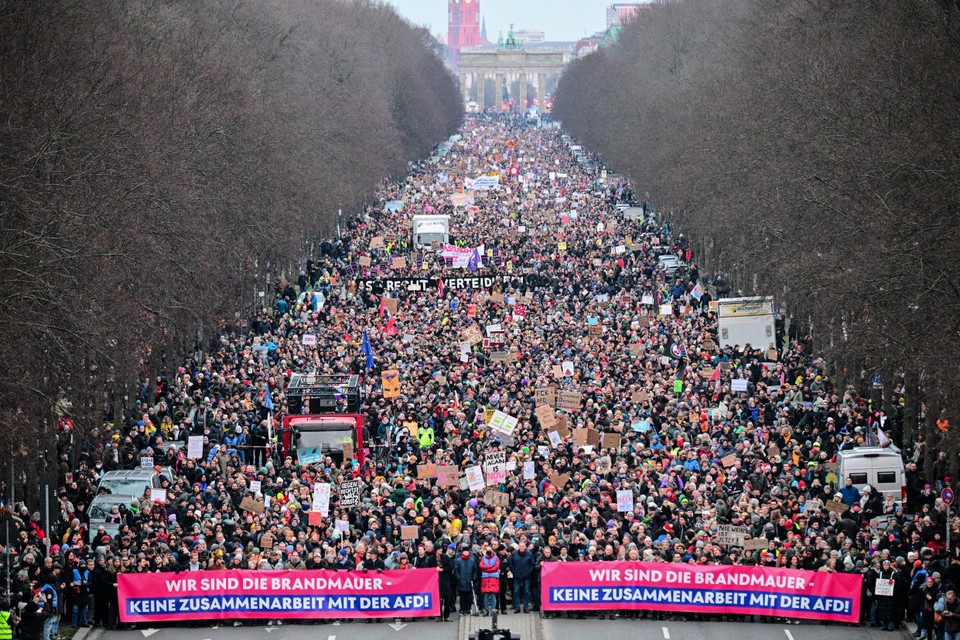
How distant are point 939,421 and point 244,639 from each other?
14.2 meters

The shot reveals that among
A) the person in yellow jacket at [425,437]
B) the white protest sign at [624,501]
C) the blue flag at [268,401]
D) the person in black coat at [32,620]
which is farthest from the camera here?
the blue flag at [268,401]

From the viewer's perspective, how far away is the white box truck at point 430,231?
7038 cm

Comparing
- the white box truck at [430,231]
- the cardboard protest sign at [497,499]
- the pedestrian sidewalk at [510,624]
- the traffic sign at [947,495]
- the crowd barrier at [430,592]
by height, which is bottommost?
the pedestrian sidewalk at [510,624]

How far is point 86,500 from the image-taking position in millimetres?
31641

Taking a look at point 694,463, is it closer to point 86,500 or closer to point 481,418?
point 481,418

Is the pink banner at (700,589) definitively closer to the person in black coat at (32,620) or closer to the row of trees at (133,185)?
the person in black coat at (32,620)

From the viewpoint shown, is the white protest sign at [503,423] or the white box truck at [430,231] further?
the white box truck at [430,231]

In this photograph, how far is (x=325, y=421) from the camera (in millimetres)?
34188

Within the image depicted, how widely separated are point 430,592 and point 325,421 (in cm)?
847

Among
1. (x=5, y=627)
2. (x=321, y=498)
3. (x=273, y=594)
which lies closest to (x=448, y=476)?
(x=321, y=498)

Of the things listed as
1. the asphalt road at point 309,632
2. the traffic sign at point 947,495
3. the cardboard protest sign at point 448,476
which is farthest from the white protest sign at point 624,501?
the traffic sign at point 947,495

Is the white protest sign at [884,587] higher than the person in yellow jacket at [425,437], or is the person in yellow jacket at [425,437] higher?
the person in yellow jacket at [425,437]

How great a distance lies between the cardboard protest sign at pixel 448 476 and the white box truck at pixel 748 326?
15.9 m

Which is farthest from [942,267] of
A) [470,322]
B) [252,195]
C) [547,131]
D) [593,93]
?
Result: [547,131]
